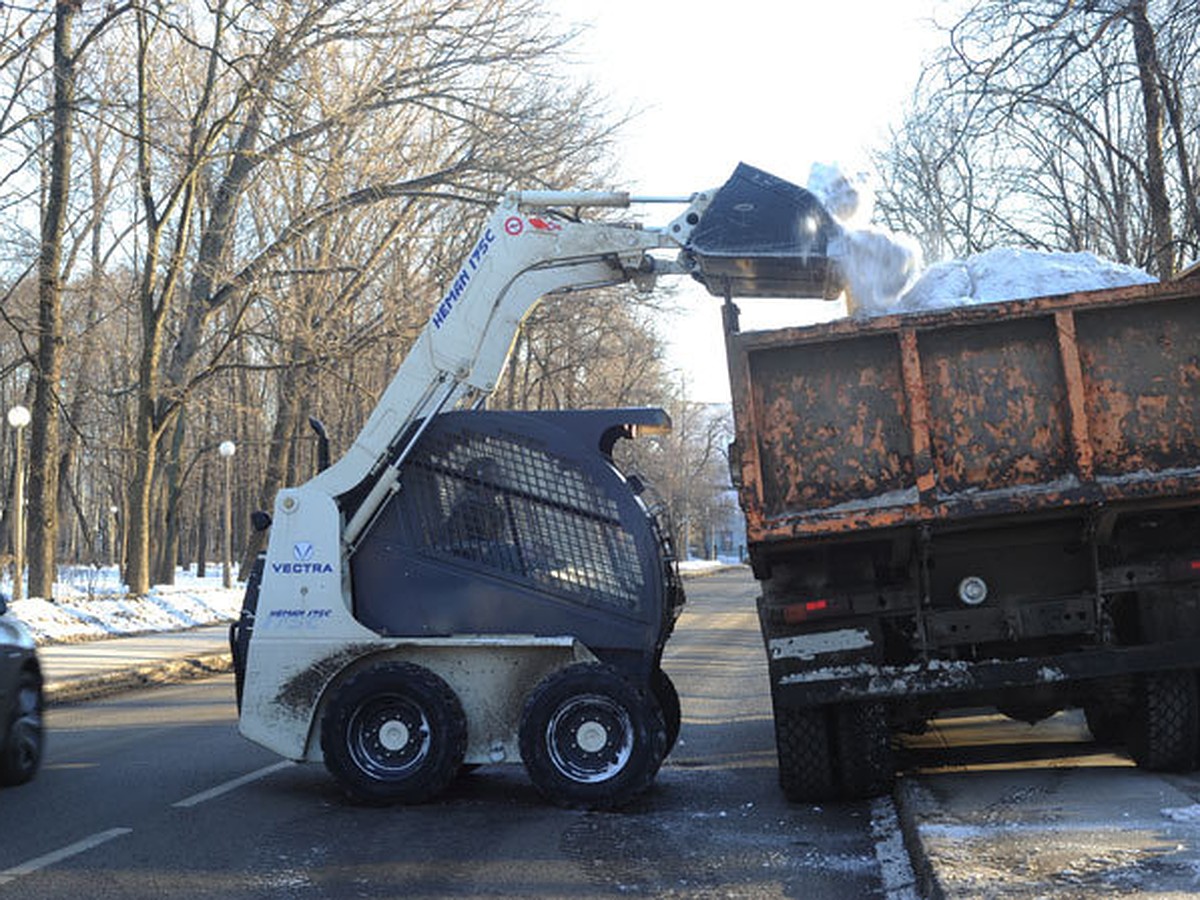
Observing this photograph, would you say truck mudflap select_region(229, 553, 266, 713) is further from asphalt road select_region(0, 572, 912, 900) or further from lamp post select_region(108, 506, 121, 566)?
lamp post select_region(108, 506, 121, 566)

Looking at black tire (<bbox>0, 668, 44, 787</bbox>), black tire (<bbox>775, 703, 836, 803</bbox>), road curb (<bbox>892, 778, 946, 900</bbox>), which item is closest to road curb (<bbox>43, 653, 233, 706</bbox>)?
black tire (<bbox>0, 668, 44, 787</bbox>)

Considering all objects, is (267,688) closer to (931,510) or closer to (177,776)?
(177,776)

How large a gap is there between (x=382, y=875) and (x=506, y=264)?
4.10 m

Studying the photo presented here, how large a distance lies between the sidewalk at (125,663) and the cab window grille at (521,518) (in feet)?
21.8

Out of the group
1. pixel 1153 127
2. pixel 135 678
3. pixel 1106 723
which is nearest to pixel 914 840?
pixel 1106 723

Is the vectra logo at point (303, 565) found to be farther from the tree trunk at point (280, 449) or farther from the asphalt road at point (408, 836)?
the tree trunk at point (280, 449)

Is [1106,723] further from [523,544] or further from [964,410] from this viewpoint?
[523,544]

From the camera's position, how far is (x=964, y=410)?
743 centimetres

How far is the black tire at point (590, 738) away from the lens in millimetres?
7855

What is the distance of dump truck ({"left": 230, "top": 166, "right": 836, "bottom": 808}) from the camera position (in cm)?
798

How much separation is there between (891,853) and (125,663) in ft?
41.5

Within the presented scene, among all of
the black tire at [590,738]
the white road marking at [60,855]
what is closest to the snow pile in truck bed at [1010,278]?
the black tire at [590,738]

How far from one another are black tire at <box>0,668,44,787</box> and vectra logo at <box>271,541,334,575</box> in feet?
6.89

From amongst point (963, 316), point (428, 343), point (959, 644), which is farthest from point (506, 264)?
point (959, 644)
